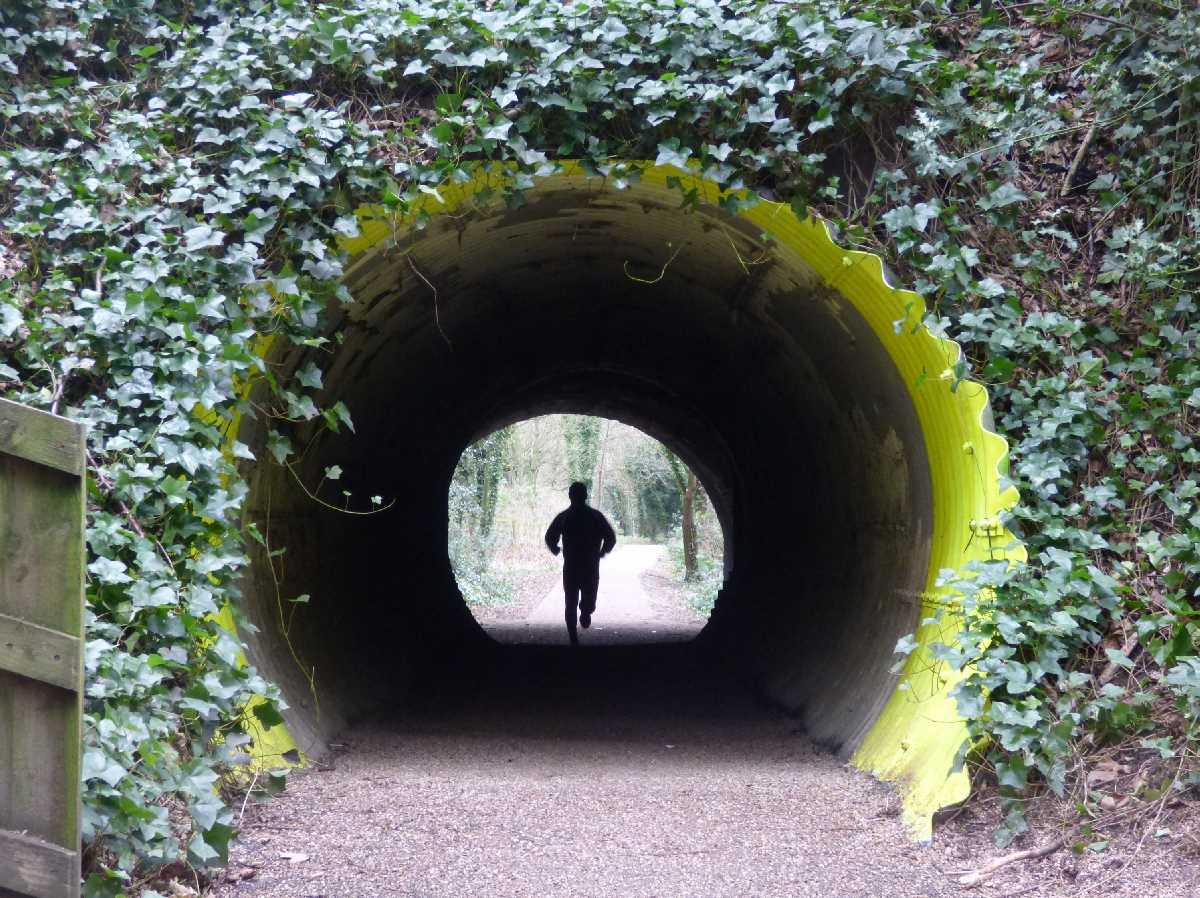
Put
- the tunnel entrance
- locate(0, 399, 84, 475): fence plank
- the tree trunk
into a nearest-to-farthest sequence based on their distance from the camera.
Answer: locate(0, 399, 84, 475): fence plank < the tunnel entrance < the tree trunk

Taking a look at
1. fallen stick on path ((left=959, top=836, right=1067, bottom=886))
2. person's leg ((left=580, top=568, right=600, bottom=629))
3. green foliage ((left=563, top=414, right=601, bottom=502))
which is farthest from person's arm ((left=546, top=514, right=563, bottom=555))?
green foliage ((left=563, top=414, right=601, bottom=502))

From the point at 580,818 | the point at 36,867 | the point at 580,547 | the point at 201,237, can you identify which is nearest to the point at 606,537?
the point at 580,547

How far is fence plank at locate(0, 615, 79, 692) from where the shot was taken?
2812mm

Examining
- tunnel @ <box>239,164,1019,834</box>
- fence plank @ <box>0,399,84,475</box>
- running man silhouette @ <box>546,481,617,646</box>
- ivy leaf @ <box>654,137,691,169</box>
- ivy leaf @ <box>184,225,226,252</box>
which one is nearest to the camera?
fence plank @ <box>0,399,84,475</box>

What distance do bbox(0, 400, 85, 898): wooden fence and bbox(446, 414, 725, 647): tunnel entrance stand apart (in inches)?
370

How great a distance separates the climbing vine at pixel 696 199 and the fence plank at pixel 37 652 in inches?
54.2

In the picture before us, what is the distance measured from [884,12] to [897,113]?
46 centimetres

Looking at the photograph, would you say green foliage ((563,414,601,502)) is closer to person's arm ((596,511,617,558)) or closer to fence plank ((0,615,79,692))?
person's arm ((596,511,617,558))

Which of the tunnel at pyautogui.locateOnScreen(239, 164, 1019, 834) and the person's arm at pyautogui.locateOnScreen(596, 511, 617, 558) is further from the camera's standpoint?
the person's arm at pyautogui.locateOnScreen(596, 511, 617, 558)

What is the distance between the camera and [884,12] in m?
5.33

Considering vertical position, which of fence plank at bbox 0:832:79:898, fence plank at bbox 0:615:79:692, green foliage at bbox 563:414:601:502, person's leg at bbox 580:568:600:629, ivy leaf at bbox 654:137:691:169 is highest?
green foliage at bbox 563:414:601:502

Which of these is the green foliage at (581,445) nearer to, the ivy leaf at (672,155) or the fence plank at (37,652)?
the ivy leaf at (672,155)

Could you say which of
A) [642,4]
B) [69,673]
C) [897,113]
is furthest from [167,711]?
[897,113]

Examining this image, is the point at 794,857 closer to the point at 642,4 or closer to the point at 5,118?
the point at 642,4
